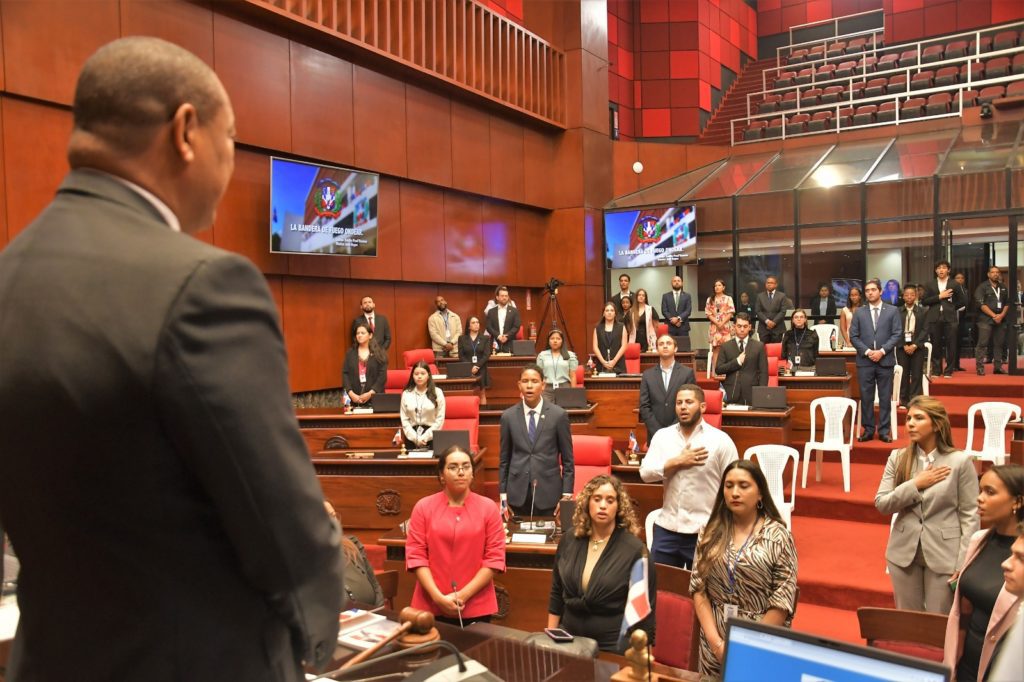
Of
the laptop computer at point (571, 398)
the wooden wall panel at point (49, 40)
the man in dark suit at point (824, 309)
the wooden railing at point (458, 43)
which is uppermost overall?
the wooden railing at point (458, 43)

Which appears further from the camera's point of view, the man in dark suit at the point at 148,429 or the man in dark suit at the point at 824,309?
the man in dark suit at the point at 824,309

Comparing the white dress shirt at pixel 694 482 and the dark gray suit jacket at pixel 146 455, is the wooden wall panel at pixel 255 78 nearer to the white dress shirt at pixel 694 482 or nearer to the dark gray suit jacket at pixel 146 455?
the white dress shirt at pixel 694 482

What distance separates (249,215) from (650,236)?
268 inches

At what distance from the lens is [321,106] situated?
8.91 meters

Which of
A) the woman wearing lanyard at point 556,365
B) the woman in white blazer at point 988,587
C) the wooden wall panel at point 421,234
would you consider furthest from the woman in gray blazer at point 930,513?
the wooden wall panel at point 421,234

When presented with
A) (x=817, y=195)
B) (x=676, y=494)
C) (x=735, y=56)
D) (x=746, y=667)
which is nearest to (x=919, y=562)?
(x=676, y=494)

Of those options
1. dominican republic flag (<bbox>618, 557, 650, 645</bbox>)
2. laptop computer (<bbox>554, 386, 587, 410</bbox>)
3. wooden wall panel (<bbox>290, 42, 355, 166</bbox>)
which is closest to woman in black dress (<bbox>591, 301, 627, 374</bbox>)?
laptop computer (<bbox>554, 386, 587, 410</bbox>)

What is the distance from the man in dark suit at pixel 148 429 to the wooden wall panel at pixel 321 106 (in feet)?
26.8

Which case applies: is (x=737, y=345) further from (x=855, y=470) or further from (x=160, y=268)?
(x=160, y=268)

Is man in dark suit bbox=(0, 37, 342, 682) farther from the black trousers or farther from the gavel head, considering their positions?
the black trousers

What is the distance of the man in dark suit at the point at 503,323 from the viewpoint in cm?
1064

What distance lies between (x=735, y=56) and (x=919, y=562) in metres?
16.6

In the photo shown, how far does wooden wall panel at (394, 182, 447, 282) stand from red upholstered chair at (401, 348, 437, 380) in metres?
0.94

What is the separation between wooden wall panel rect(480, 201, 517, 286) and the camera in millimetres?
11766
